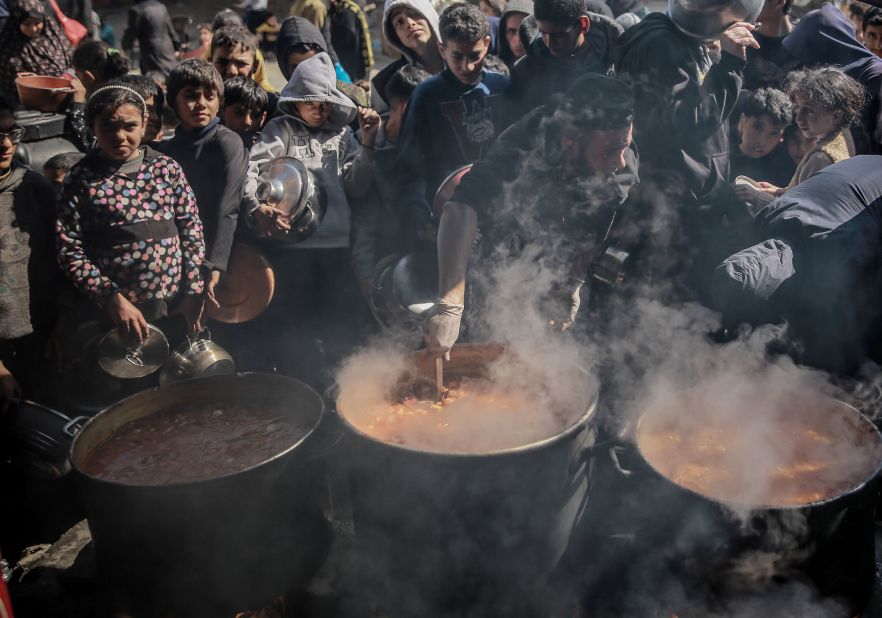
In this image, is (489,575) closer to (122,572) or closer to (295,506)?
(295,506)

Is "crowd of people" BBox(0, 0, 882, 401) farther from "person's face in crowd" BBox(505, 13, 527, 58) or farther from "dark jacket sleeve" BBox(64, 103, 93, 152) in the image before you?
"dark jacket sleeve" BBox(64, 103, 93, 152)

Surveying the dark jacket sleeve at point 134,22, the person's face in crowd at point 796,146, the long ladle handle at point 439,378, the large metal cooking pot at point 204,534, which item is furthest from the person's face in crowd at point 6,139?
the dark jacket sleeve at point 134,22

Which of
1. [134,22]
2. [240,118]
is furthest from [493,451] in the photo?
[134,22]

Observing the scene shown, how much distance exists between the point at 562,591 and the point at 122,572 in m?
1.96

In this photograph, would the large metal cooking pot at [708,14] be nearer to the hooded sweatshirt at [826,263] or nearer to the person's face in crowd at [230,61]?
the hooded sweatshirt at [826,263]

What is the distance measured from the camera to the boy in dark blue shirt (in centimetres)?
446

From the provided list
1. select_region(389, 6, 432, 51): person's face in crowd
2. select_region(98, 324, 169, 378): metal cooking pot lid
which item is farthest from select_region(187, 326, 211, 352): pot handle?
select_region(389, 6, 432, 51): person's face in crowd

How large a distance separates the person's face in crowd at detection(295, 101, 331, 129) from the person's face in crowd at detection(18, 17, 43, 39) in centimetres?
450

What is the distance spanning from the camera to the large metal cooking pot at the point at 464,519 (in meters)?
2.73

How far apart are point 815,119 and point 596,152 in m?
1.97

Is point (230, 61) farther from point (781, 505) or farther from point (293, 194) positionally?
point (781, 505)

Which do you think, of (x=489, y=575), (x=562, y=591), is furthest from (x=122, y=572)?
(x=562, y=591)

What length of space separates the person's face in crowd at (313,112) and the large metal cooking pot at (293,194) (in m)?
0.44

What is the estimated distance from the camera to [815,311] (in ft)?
12.0
